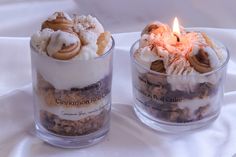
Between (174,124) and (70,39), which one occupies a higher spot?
(70,39)

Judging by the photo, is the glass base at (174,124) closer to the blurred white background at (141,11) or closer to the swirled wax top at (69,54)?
the swirled wax top at (69,54)

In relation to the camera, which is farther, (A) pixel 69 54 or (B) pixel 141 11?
(B) pixel 141 11

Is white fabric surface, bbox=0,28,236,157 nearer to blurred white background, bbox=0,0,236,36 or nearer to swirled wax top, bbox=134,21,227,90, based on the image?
swirled wax top, bbox=134,21,227,90

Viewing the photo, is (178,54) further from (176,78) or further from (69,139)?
(69,139)

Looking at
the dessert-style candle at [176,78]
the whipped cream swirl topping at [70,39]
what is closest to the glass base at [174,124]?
the dessert-style candle at [176,78]

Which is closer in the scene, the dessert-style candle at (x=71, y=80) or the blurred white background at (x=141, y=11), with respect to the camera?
the dessert-style candle at (x=71, y=80)

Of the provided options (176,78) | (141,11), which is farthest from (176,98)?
(141,11)
